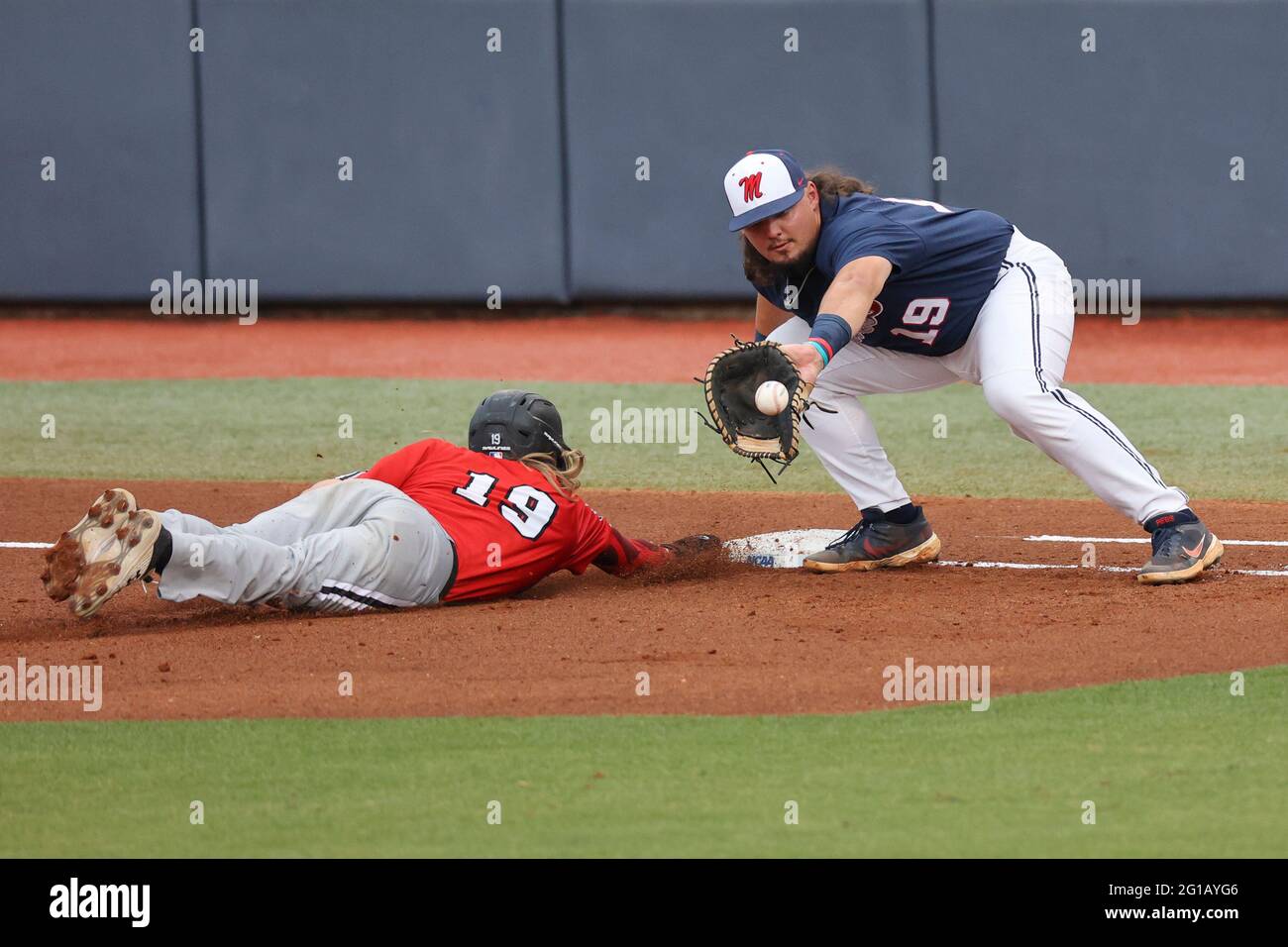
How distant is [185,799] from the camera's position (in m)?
3.80

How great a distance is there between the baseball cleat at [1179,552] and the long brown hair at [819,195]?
5.14ft

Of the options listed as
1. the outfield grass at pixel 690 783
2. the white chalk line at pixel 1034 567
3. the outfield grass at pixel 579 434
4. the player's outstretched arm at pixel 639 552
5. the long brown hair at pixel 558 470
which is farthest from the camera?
the outfield grass at pixel 579 434

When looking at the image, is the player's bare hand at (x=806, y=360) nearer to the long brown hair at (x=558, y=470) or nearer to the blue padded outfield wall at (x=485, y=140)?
the long brown hair at (x=558, y=470)

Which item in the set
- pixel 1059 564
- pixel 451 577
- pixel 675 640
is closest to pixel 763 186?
pixel 675 640

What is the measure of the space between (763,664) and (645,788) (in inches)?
47.3

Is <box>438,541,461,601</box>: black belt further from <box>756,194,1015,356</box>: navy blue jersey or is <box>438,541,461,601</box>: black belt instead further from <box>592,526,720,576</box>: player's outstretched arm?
<box>756,194,1015,356</box>: navy blue jersey

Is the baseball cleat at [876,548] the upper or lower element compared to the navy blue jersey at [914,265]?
lower

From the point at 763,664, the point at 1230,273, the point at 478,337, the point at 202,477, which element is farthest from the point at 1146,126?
the point at 763,664

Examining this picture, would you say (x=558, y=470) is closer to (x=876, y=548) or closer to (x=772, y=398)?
(x=772, y=398)

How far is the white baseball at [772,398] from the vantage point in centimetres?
532

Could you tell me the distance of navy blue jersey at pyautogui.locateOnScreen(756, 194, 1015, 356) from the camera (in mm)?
5754

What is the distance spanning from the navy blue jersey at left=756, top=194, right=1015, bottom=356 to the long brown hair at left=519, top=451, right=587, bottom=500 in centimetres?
93

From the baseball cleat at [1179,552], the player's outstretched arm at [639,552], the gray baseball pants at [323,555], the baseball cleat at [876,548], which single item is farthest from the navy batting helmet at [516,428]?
the baseball cleat at [1179,552]

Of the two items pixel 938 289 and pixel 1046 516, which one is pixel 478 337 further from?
pixel 938 289
